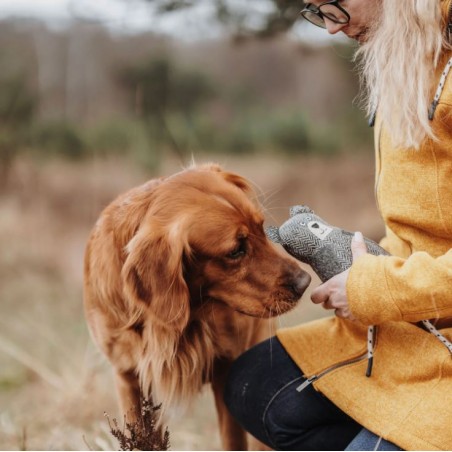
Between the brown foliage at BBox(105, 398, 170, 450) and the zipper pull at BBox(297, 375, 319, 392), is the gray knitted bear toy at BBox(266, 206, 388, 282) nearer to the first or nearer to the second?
the zipper pull at BBox(297, 375, 319, 392)

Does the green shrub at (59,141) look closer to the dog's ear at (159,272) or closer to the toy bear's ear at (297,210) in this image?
the dog's ear at (159,272)

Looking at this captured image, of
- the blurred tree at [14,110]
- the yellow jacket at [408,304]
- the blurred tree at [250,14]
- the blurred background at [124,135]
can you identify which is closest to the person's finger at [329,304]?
the yellow jacket at [408,304]

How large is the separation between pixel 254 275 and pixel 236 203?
0.80 ft

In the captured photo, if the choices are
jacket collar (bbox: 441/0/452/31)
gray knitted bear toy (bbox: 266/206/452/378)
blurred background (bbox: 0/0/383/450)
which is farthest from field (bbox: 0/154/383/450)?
jacket collar (bbox: 441/0/452/31)

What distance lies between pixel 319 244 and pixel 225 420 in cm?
98

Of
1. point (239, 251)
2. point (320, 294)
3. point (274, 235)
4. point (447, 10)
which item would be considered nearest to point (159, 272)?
point (239, 251)

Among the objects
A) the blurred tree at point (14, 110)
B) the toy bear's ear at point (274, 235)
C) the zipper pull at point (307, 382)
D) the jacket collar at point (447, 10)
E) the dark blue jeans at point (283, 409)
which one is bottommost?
the blurred tree at point (14, 110)

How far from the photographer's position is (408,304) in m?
1.77

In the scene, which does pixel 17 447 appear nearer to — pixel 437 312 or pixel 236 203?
pixel 236 203

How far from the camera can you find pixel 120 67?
9.39 metres

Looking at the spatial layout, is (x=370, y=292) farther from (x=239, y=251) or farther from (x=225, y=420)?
(x=225, y=420)

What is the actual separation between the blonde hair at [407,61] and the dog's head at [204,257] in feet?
1.85

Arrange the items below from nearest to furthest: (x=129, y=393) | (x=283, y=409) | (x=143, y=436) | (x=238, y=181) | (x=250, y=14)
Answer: (x=143, y=436) → (x=283, y=409) → (x=238, y=181) → (x=129, y=393) → (x=250, y=14)

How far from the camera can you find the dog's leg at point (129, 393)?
2482 mm
